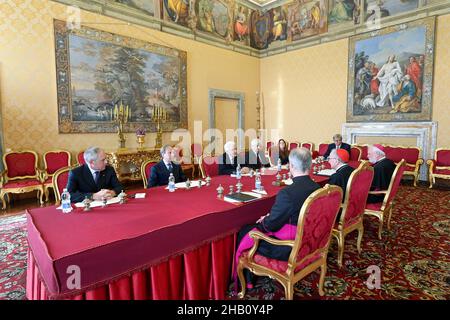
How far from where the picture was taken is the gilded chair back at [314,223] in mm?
1963

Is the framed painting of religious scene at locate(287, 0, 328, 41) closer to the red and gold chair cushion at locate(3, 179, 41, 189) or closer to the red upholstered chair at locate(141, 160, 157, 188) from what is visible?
the red upholstered chair at locate(141, 160, 157, 188)

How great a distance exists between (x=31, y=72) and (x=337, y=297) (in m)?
7.05

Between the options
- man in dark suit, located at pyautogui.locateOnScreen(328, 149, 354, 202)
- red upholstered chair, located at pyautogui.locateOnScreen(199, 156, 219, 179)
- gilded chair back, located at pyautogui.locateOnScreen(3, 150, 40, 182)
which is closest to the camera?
man in dark suit, located at pyautogui.locateOnScreen(328, 149, 354, 202)

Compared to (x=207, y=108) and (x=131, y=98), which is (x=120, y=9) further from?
(x=207, y=108)

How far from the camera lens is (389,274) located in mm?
2922

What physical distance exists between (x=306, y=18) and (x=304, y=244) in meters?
9.73

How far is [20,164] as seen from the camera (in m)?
5.81

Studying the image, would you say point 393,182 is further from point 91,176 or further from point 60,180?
point 60,180

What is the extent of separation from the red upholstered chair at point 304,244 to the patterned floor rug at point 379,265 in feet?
1.49

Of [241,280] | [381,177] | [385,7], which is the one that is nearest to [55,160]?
[241,280]

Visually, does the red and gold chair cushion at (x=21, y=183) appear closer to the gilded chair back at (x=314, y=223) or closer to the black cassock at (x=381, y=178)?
the gilded chair back at (x=314, y=223)

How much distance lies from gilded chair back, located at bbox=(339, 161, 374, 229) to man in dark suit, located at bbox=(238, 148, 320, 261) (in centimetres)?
91

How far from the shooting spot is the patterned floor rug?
2.59 metres

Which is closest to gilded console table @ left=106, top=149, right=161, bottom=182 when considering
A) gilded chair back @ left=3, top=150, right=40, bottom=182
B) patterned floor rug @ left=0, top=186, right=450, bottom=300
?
gilded chair back @ left=3, top=150, right=40, bottom=182
